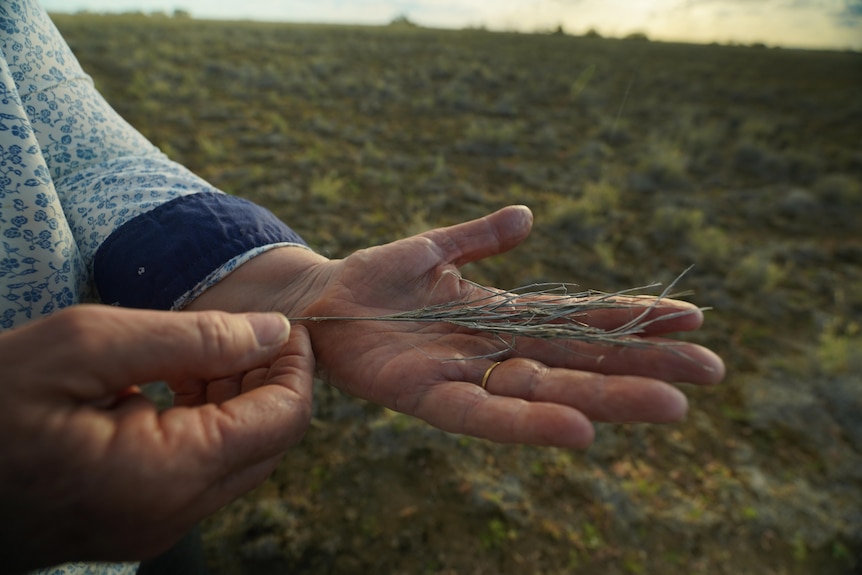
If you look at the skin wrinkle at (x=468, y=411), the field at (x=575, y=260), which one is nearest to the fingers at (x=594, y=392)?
the skin wrinkle at (x=468, y=411)

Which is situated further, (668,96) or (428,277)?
(668,96)

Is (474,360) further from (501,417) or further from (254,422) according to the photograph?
(254,422)

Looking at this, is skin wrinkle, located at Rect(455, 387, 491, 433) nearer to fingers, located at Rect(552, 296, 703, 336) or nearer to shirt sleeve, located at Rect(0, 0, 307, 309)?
fingers, located at Rect(552, 296, 703, 336)

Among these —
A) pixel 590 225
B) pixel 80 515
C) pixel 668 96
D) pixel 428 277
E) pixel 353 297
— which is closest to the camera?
pixel 80 515

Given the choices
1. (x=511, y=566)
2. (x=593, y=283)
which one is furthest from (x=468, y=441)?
(x=593, y=283)

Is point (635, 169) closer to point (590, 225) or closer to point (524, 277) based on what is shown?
point (590, 225)
